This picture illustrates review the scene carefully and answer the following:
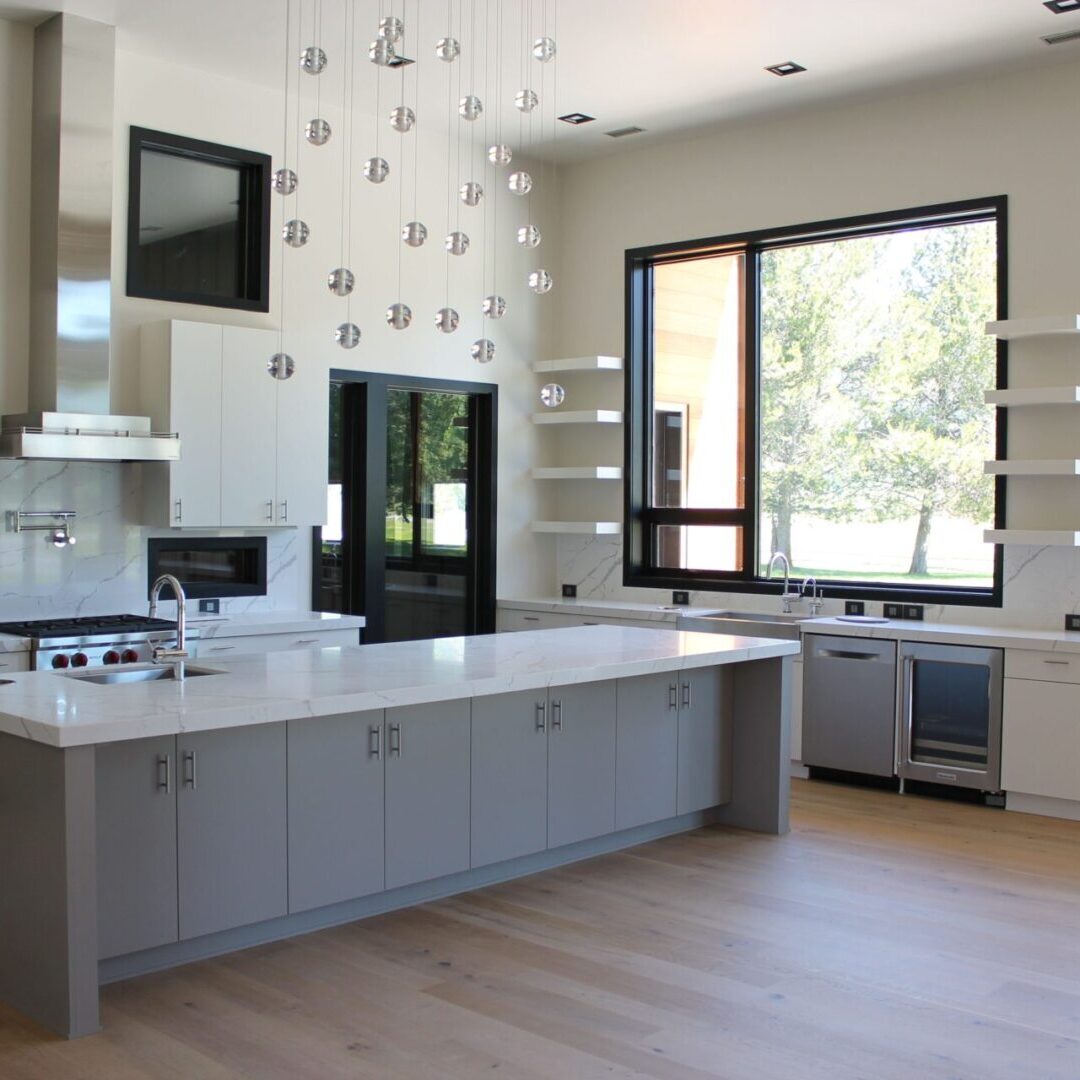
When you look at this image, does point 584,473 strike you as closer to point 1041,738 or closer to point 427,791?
point 1041,738

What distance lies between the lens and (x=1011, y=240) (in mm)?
6605

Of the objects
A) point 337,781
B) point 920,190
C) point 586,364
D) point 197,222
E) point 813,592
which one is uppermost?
point 920,190

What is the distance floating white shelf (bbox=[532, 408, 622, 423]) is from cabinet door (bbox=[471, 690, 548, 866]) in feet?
11.0

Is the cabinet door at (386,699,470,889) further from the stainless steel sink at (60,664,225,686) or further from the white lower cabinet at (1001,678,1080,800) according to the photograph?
the white lower cabinet at (1001,678,1080,800)

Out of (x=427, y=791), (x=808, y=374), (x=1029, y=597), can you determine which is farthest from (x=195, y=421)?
(x=1029, y=597)

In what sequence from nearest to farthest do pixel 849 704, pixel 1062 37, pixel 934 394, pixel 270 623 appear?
pixel 1062 37
pixel 270 623
pixel 849 704
pixel 934 394

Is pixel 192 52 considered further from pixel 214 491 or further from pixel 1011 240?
pixel 1011 240

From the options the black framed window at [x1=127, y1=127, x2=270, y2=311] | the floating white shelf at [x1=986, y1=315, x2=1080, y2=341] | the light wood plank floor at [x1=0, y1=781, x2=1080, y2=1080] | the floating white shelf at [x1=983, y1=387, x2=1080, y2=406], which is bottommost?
the light wood plank floor at [x1=0, y1=781, x2=1080, y2=1080]

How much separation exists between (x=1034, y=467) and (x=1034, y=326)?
2.23 ft

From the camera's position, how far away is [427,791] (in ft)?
14.9

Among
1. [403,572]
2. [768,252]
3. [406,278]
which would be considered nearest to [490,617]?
[403,572]

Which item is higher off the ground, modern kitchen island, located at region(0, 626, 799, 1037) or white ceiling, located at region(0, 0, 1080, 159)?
white ceiling, located at region(0, 0, 1080, 159)

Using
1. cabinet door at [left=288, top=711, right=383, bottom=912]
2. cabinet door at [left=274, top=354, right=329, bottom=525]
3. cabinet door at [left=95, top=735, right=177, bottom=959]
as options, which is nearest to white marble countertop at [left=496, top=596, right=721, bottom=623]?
cabinet door at [left=274, top=354, right=329, bottom=525]

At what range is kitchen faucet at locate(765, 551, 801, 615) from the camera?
7379mm
